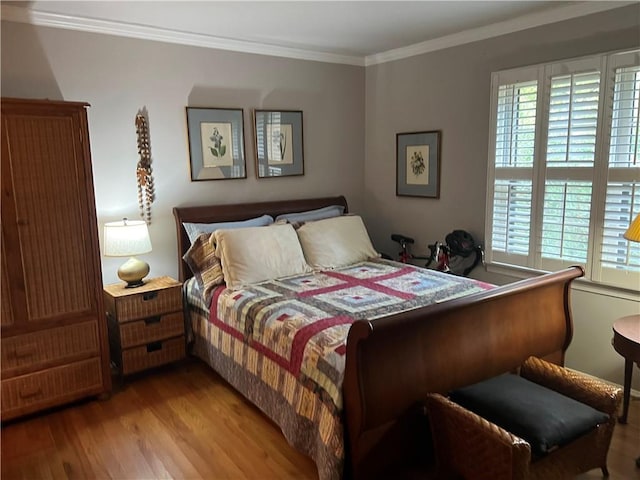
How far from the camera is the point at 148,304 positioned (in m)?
3.15

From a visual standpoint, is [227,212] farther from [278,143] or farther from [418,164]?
[418,164]


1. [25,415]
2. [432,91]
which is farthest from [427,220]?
[25,415]

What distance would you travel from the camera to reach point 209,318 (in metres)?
3.15

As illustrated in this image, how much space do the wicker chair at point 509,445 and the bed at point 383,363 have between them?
147mm

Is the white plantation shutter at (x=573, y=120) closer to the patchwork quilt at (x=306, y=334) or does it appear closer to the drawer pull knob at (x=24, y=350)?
the patchwork quilt at (x=306, y=334)

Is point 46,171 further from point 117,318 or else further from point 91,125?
point 117,318

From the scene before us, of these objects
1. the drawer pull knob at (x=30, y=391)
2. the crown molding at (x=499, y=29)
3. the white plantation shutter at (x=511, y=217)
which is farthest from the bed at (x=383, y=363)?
the crown molding at (x=499, y=29)

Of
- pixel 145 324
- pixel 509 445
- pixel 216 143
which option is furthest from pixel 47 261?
pixel 509 445

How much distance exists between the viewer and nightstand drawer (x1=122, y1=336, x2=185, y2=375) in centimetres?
312

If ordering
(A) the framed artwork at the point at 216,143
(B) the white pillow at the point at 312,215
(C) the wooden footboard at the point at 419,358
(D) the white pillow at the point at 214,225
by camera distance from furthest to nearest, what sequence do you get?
(B) the white pillow at the point at 312,215, (A) the framed artwork at the point at 216,143, (D) the white pillow at the point at 214,225, (C) the wooden footboard at the point at 419,358

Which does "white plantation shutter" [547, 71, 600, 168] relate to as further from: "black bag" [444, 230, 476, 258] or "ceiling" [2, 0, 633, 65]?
"black bag" [444, 230, 476, 258]

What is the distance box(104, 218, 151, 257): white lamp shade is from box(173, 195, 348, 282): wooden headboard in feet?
1.46

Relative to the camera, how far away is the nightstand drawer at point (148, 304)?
3.06 m

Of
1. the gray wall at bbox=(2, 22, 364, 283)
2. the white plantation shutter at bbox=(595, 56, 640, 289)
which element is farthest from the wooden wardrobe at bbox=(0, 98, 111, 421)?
the white plantation shutter at bbox=(595, 56, 640, 289)
